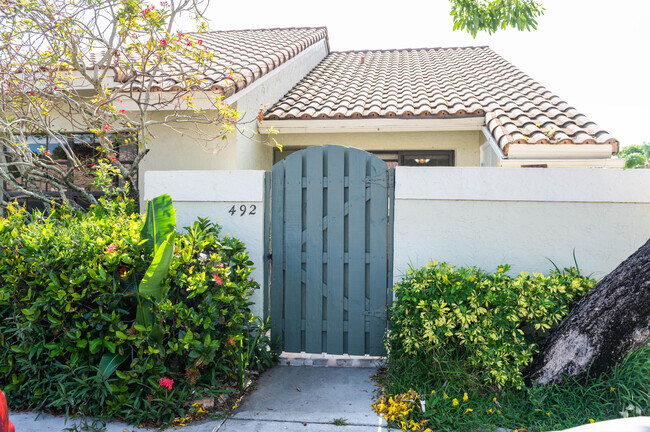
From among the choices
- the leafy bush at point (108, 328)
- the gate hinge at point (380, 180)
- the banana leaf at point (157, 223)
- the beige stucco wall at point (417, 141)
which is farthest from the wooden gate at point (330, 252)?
the beige stucco wall at point (417, 141)

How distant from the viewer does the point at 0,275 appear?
3598 millimetres

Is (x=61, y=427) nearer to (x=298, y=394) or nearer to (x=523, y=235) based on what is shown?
(x=298, y=394)

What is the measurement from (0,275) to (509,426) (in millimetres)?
4203

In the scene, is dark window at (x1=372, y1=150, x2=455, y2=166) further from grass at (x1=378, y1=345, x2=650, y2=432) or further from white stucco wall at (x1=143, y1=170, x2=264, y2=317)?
grass at (x1=378, y1=345, x2=650, y2=432)

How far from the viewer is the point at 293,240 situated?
437 cm

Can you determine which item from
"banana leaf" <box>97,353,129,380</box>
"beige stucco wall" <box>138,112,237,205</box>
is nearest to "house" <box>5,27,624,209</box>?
"beige stucco wall" <box>138,112,237,205</box>

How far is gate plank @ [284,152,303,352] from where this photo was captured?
4.36 metres

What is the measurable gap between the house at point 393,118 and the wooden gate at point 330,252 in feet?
7.64

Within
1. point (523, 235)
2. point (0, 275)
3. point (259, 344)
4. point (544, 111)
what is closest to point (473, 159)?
point (544, 111)

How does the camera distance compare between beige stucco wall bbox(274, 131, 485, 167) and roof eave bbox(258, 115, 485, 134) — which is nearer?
roof eave bbox(258, 115, 485, 134)

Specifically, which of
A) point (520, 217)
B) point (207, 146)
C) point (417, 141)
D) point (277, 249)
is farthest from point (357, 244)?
point (417, 141)

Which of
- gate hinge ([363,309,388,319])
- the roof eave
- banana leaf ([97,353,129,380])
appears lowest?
banana leaf ([97,353,129,380])

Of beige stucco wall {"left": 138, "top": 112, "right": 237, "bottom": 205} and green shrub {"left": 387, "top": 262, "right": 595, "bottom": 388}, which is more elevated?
beige stucco wall {"left": 138, "top": 112, "right": 237, "bottom": 205}

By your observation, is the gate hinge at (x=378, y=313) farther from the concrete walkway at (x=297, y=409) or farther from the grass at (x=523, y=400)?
the grass at (x=523, y=400)
